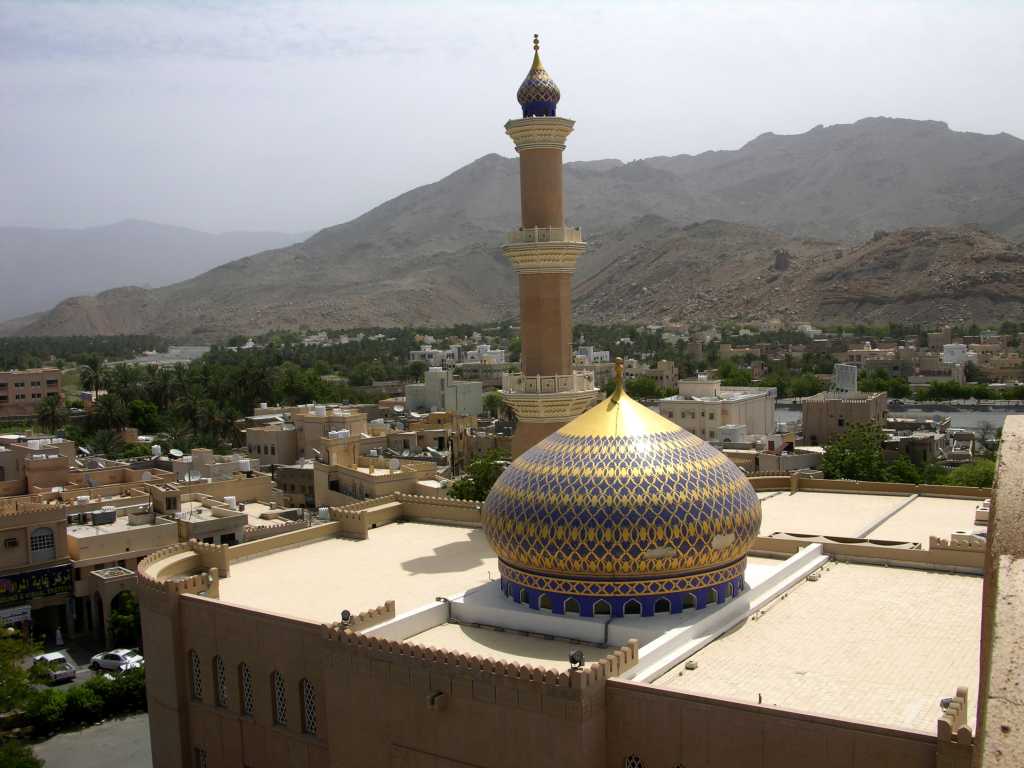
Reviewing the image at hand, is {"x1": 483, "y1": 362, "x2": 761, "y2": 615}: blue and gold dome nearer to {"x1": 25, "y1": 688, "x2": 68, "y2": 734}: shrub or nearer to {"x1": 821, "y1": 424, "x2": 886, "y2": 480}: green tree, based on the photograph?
{"x1": 25, "y1": 688, "x2": 68, "y2": 734}: shrub

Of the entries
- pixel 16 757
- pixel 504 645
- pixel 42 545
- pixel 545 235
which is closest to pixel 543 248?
pixel 545 235

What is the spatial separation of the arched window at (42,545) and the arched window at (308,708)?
543 inches

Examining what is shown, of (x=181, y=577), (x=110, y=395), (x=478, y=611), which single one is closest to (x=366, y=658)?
(x=478, y=611)

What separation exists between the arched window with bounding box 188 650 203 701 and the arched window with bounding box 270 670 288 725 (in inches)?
55.8

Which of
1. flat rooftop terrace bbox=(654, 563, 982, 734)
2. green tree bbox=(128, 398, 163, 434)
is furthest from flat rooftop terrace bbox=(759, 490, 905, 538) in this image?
green tree bbox=(128, 398, 163, 434)

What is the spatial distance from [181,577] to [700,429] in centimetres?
3200

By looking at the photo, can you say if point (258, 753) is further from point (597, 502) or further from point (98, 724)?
point (98, 724)

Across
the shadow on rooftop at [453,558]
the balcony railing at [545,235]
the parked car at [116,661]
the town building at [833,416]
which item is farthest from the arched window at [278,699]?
the town building at [833,416]

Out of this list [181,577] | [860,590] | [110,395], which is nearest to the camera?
[860,590]

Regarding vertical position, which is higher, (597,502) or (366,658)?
(597,502)

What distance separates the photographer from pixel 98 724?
62.7 feet

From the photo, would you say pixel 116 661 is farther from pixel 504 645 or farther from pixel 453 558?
pixel 504 645

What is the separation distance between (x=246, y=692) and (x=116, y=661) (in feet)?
30.8

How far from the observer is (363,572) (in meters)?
15.5
